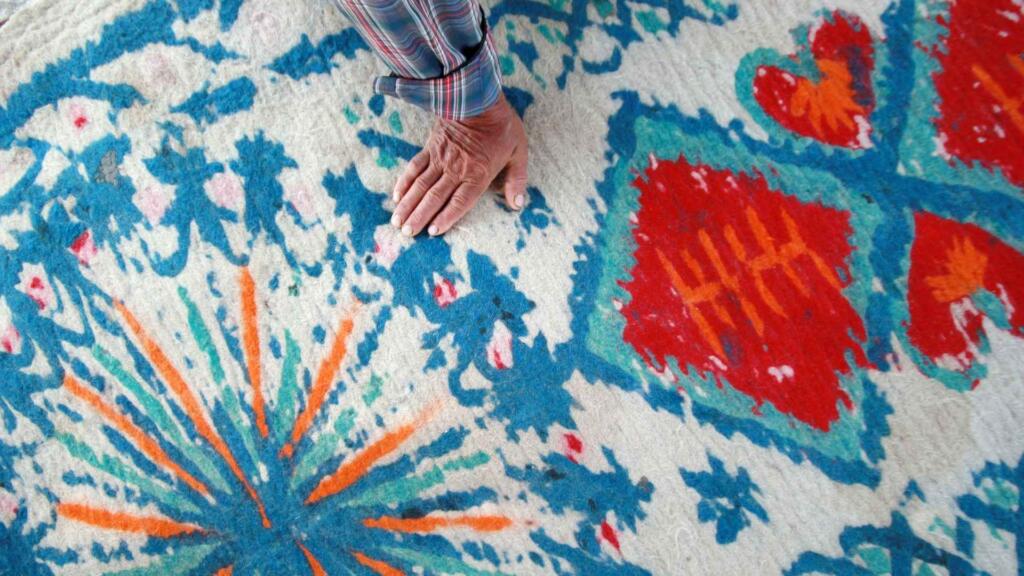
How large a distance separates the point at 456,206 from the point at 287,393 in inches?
12.7

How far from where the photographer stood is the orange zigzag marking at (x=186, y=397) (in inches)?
33.1

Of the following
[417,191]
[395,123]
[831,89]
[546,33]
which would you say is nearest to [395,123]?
[395,123]

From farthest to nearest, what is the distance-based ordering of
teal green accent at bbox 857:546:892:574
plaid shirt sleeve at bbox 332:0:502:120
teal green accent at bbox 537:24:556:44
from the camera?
teal green accent at bbox 537:24:556:44 < teal green accent at bbox 857:546:892:574 < plaid shirt sleeve at bbox 332:0:502:120

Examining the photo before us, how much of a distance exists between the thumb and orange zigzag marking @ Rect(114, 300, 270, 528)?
48 cm

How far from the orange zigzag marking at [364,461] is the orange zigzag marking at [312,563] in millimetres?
58

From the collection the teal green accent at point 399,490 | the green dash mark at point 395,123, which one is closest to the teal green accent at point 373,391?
the teal green accent at point 399,490

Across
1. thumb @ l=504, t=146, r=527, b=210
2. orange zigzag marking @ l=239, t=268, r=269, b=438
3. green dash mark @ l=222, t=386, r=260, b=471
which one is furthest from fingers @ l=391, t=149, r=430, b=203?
green dash mark @ l=222, t=386, r=260, b=471

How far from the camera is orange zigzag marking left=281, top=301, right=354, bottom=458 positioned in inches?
→ 33.0

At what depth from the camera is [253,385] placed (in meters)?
0.84

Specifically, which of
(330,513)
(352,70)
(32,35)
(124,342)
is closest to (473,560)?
(330,513)

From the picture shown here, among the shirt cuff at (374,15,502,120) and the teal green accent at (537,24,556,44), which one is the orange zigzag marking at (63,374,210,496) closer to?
the shirt cuff at (374,15,502,120)

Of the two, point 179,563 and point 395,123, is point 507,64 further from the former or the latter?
point 179,563

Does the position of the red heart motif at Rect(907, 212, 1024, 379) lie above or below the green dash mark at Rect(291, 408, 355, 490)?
below

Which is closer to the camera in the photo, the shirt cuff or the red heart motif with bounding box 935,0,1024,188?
the shirt cuff
